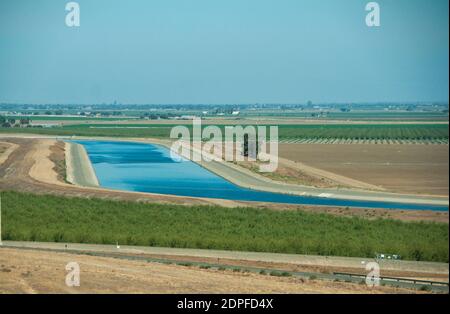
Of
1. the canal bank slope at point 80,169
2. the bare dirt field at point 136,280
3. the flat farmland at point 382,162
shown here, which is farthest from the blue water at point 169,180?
the bare dirt field at point 136,280

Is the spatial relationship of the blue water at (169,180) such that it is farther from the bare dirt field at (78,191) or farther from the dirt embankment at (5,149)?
the dirt embankment at (5,149)

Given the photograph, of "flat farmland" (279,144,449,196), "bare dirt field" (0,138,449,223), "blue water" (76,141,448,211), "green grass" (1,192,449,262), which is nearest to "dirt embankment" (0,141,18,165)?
"bare dirt field" (0,138,449,223)

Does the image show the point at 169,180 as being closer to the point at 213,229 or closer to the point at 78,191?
the point at 78,191

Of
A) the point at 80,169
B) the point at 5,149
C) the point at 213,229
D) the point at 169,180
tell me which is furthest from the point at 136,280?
the point at 5,149

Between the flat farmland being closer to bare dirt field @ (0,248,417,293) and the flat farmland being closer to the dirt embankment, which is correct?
bare dirt field @ (0,248,417,293)

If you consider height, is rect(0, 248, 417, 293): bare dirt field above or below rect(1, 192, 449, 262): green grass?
above
